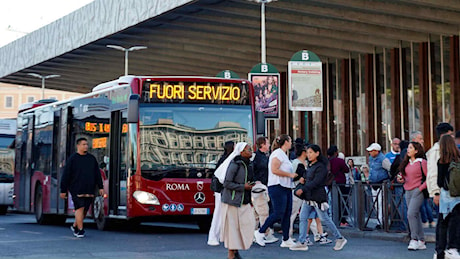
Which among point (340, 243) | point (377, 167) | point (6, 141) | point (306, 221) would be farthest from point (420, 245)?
point (6, 141)

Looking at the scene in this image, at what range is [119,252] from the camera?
41.3 feet

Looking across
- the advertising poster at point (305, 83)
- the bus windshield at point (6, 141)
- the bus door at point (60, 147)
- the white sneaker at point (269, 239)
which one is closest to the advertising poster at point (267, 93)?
the advertising poster at point (305, 83)

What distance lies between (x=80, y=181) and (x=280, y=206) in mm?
4239

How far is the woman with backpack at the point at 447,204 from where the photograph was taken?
1062 cm

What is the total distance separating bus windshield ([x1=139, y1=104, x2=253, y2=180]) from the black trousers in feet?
20.7

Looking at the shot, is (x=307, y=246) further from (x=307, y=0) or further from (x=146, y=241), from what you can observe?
(x=307, y=0)

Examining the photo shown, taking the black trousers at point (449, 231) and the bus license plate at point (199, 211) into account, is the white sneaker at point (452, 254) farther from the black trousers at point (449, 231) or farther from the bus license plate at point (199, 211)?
the bus license plate at point (199, 211)

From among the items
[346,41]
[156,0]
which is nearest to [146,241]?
[156,0]

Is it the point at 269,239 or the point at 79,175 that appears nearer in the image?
the point at 269,239

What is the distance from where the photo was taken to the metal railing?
601 inches

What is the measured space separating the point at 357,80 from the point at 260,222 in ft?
95.7

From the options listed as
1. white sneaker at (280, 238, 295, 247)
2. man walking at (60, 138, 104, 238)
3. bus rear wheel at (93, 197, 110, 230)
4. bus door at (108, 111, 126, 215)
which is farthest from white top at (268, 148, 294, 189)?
bus rear wheel at (93, 197, 110, 230)

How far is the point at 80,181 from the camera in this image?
52.3ft

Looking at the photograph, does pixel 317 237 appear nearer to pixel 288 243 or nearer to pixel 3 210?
pixel 288 243
